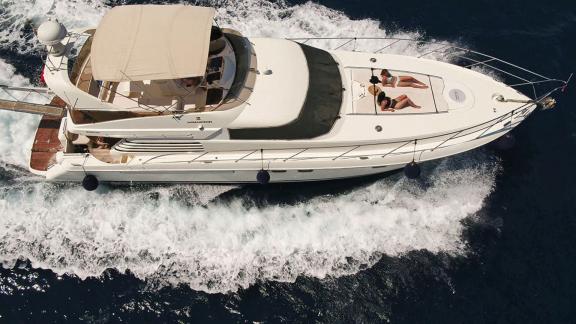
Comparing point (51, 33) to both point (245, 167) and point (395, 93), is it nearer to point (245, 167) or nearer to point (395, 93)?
point (245, 167)

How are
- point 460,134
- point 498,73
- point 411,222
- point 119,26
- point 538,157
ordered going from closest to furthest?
point 119,26
point 460,134
point 411,222
point 538,157
point 498,73

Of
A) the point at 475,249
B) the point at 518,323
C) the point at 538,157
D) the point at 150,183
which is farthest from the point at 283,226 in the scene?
the point at 538,157

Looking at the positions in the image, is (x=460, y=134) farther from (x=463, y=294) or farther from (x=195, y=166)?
(x=195, y=166)

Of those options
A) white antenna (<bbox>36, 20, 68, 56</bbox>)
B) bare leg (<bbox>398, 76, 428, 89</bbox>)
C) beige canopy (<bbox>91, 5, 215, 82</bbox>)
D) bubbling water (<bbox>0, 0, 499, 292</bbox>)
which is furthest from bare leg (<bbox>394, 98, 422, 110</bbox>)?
white antenna (<bbox>36, 20, 68, 56</bbox>)

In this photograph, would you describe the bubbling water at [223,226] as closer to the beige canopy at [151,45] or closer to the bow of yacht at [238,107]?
the bow of yacht at [238,107]

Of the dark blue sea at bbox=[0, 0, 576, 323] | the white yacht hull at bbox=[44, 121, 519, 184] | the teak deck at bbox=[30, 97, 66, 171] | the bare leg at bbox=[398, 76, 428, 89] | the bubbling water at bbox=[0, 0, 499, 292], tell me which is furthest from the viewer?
the teak deck at bbox=[30, 97, 66, 171]

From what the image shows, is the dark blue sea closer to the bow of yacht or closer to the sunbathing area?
the bow of yacht

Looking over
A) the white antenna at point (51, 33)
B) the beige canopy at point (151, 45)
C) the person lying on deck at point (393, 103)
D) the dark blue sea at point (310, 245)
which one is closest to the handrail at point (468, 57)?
the dark blue sea at point (310, 245)
